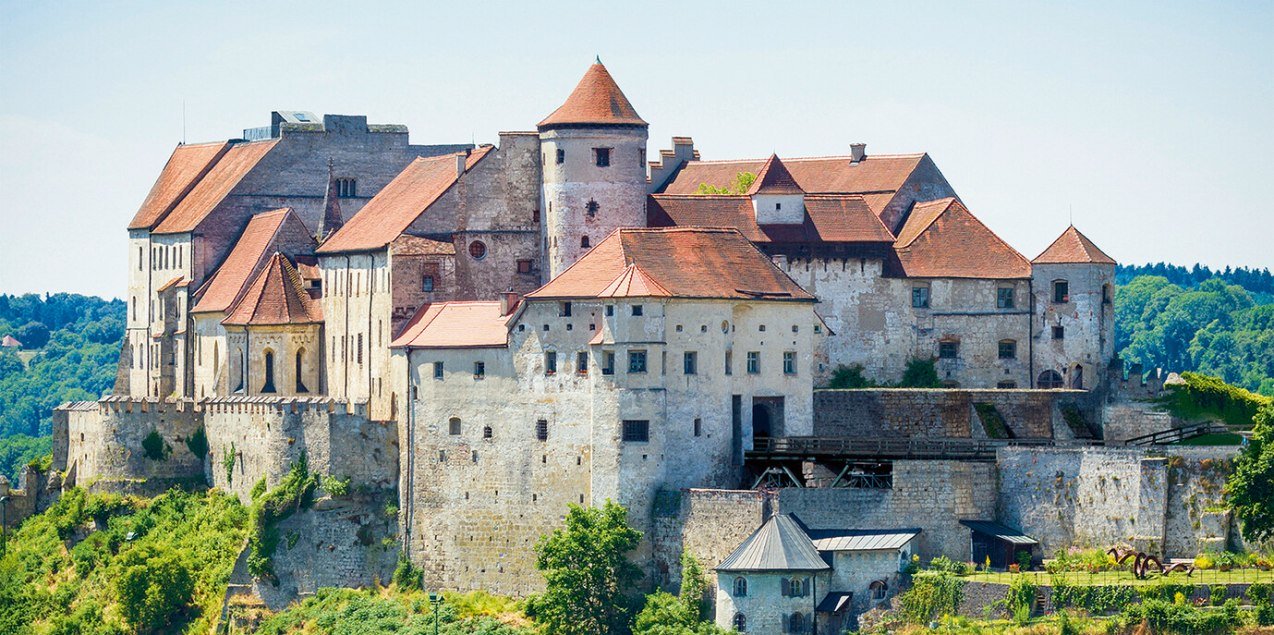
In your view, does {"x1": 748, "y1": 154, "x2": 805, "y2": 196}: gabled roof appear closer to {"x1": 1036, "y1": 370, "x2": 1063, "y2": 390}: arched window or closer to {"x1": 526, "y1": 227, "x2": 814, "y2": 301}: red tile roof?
{"x1": 526, "y1": 227, "x2": 814, "y2": 301}: red tile roof

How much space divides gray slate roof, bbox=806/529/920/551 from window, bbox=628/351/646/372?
8483 mm

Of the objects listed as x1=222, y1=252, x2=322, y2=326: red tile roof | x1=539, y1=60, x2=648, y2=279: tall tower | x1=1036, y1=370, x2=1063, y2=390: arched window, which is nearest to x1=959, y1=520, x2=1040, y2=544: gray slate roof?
x1=1036, y1=370, x2=1063, y2=390: arched window

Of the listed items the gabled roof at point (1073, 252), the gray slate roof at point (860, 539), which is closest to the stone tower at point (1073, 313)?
the gabled roof at point (1073, 252)

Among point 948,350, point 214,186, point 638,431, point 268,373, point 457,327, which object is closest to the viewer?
point 638,431

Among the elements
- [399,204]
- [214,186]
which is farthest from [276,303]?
[214,186]

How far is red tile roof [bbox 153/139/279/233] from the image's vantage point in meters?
126

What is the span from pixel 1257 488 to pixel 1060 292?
2021 cm

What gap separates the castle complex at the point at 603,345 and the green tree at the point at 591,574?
1126 millimetres

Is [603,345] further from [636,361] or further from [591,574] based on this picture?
[591,574]

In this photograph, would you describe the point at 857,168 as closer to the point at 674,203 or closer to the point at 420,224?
the point at 674,203

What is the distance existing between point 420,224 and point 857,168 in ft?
68.0

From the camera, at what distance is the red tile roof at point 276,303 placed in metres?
116

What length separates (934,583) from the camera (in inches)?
3639

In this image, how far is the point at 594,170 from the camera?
10712cm
